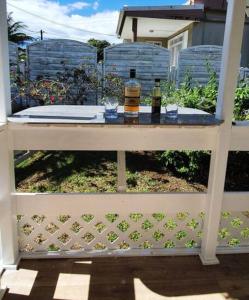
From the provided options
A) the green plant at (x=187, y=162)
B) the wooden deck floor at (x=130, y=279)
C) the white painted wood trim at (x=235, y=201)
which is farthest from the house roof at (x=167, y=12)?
the wooden deck floor at (x=130, y=279)

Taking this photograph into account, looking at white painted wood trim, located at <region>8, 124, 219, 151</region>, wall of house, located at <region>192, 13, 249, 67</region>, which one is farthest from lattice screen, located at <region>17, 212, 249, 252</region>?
wall of house, located at <region>192, 13, 249, 67</region>

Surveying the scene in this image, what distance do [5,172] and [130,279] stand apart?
95 cm

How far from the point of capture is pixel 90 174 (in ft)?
11.7

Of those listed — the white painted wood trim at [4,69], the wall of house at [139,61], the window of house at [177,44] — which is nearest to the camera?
the white painted wood trim at [4,69]

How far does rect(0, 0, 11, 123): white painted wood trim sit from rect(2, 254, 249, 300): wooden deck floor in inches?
36.4

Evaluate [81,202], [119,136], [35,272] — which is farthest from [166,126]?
[35,272]

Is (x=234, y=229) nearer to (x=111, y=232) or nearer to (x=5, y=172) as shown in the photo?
(x=111, y=232)

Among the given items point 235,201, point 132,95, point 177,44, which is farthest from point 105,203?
point 177,44

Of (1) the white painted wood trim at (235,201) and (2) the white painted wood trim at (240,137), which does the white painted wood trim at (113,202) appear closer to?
(1) the white painted wood trim at (235,201)

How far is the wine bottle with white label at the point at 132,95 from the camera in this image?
165cm

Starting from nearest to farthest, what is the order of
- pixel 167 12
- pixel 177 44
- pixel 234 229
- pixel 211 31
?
1. pixel 234 229
2. pixel 167 12
3. pixel 211 31
4. pixel 177 44

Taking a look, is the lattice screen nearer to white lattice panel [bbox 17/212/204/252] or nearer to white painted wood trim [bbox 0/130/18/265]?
white lattice panel [bbox 17/212/204/252]

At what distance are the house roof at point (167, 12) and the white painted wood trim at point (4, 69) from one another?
5.51m

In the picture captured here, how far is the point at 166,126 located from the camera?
1.67 metres
